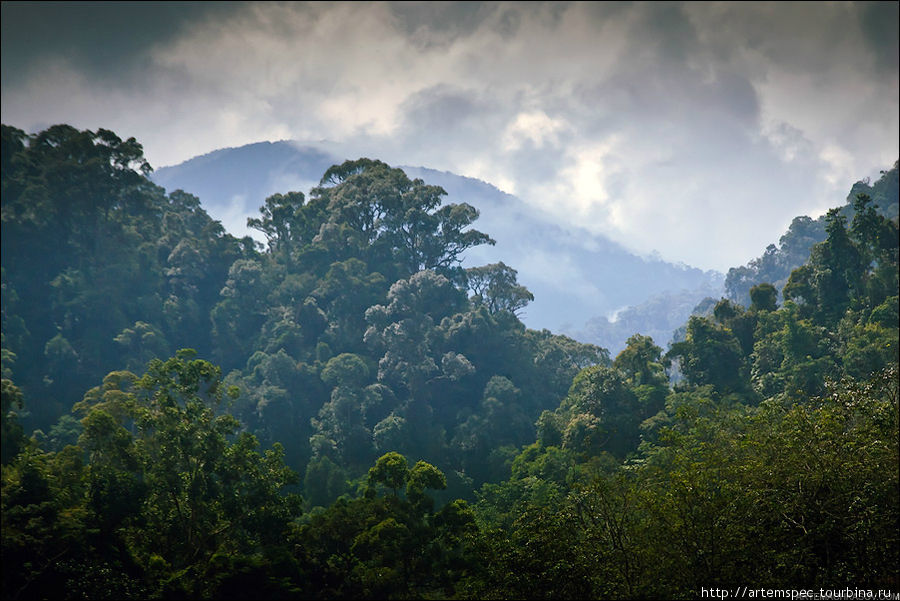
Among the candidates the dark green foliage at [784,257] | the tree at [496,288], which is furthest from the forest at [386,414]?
the dark green foliage at [784,257]

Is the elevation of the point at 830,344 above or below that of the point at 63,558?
above

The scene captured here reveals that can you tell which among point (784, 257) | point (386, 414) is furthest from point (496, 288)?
point (784, 257)

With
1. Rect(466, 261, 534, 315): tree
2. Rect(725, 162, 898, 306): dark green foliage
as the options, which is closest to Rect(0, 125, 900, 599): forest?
Rect(466, 261, 534, 315): tree

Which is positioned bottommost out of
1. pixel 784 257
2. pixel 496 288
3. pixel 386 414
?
pixel 386 414

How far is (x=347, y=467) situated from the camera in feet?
97.7

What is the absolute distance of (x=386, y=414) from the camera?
32656 millimetres

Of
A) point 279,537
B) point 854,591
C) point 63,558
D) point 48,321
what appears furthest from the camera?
point 48,321

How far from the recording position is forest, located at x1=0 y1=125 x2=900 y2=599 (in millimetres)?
11406

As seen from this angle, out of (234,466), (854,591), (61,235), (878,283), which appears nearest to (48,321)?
(61,235)

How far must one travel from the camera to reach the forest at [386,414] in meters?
11.4

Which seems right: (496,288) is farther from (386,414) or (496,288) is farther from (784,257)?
(784,257)

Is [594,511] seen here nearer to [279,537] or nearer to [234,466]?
[279,537]

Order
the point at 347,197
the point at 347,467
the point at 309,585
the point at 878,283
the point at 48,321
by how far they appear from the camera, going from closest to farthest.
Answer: the point at 309,585 < the point at 878,283 < the point at 347,467 < the point at 48,321 < the point at 347,197

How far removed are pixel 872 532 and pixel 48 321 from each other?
Result: 3778cm
